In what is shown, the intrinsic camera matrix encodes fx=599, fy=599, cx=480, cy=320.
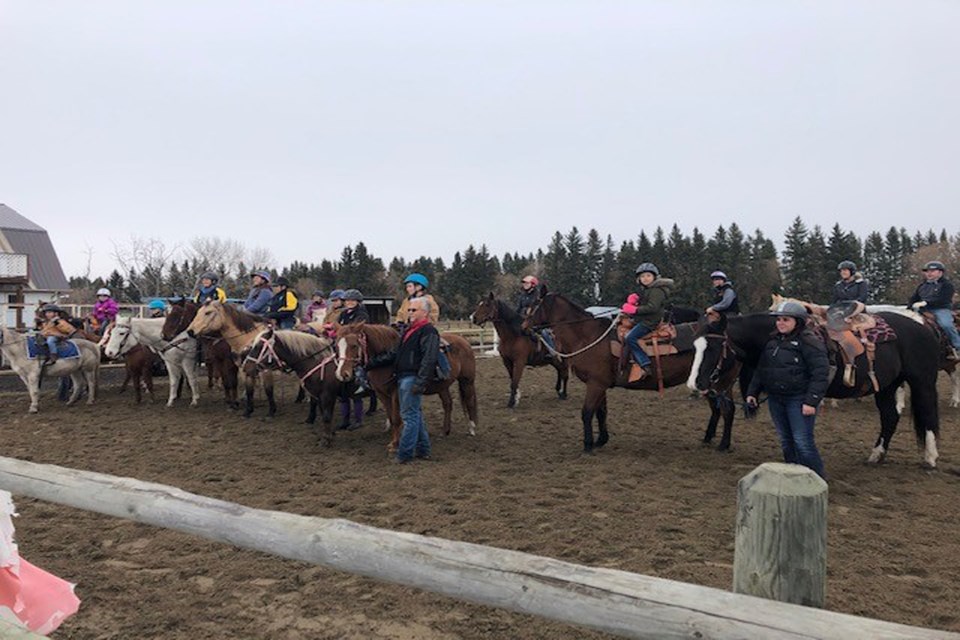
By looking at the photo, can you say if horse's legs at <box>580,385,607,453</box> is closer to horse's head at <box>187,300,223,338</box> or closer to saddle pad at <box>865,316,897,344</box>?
saddle pad at <box>865,316,897,344</box>

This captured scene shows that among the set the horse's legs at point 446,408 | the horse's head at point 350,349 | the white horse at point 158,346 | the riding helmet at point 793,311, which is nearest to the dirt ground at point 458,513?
the horse's legs at point 446,408

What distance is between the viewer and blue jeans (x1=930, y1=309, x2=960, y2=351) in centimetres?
963

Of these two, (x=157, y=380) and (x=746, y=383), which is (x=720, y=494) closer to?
(x=746, y=383)

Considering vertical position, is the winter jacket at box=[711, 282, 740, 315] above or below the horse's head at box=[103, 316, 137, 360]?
above

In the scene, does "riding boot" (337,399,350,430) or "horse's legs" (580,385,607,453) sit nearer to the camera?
"horse's legs" (580,385,607,453)

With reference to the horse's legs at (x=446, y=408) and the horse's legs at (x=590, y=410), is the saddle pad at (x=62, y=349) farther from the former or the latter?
the horse's legs at (x=590, y=410)

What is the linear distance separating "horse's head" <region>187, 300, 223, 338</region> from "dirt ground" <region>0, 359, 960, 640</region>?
5.46ft

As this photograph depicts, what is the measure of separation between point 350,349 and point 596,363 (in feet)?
11.0

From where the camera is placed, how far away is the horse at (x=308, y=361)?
881 centimetres

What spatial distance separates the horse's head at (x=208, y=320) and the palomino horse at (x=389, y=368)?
12.8ft

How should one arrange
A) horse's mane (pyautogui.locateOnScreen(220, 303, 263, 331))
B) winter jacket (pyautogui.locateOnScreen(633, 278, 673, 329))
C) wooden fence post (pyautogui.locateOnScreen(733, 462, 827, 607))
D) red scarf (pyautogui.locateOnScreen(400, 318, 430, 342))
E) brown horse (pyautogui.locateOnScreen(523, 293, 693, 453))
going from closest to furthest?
wooden fence post (pyautogui.locateOnScreen(733, 462, 827, 607)) < red scarf (pyautogui.locateOnScreen(400, 318, 430, 342)) < winter jacket (pyautogui.locateOnScreen(633, 278, 673, 329)) < brown horse (pyautogui.locateOnScreen(523, 293, 693, 453)) < horse's mane (pyautogui.locateOnScreen(220, 303, 263, 331))

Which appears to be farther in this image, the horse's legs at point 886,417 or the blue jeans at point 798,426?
the horse's legs at point 886,417

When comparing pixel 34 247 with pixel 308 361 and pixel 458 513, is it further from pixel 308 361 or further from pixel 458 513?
pixel 458 513

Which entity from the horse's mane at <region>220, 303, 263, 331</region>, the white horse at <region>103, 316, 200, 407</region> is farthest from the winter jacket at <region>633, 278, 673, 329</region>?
→ the white horse at <region>103, 316, 200, 407</region>
